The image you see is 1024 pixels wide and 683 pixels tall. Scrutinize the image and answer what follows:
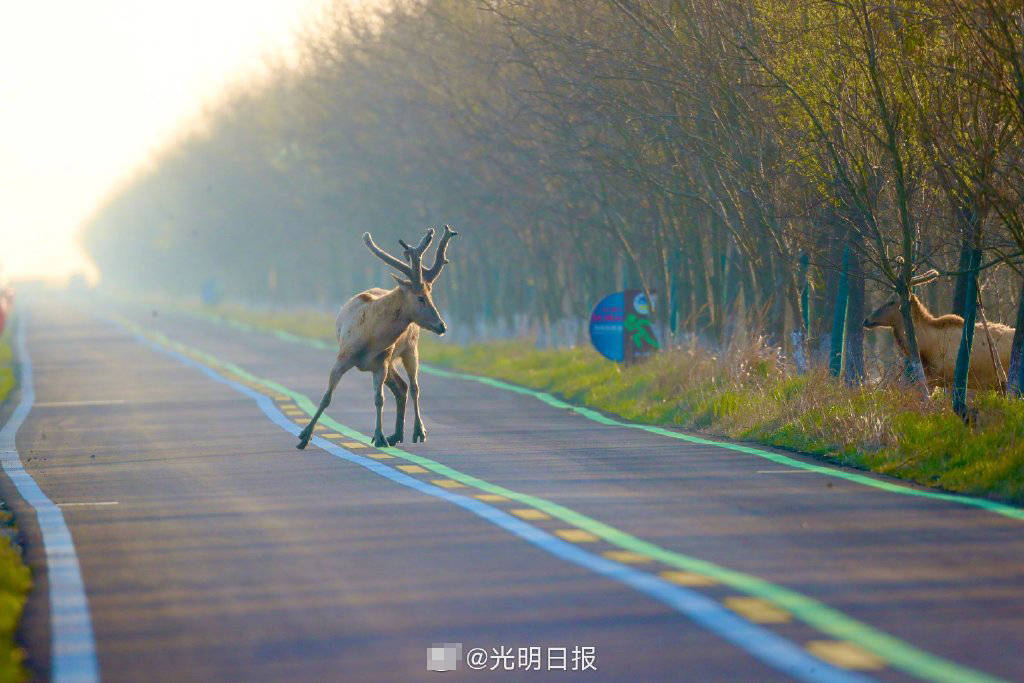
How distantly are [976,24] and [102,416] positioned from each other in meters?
15.2

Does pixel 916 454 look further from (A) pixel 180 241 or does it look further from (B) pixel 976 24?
(A) pixel 180 241

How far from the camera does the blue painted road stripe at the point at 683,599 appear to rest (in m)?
8.00

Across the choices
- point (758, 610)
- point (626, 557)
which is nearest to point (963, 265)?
point (626, 557)

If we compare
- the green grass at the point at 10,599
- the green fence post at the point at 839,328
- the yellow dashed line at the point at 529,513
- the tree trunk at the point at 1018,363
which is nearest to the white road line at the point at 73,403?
the green fence post at the point at 839,328

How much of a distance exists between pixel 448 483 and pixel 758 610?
6.56 metres

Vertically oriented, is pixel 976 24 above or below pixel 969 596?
above

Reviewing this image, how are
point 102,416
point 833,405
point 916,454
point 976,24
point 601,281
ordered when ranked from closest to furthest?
point 976,24, point 916,454, point 833,405, point 102,416, point 601,281

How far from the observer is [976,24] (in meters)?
15.3

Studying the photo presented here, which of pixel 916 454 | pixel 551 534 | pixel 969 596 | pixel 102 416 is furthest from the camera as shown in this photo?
pixel 102 416

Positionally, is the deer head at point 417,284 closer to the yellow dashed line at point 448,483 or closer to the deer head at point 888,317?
the yellow dashed line at point 448,483

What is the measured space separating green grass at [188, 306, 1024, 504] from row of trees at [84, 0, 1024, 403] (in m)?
0.92

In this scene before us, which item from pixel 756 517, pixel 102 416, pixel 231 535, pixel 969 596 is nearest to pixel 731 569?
pixel 969 596

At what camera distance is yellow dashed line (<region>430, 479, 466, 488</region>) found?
15.3 metres

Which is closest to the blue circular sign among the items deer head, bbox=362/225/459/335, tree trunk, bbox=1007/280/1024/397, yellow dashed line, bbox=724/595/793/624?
deer head, bbox=362/225/459/335
